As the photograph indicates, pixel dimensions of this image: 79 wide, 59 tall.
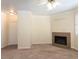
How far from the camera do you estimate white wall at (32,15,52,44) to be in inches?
386

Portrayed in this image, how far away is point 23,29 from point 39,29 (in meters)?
2.67

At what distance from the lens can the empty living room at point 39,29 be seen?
5.82 metres

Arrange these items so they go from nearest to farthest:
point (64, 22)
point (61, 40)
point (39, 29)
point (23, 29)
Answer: point (23, 29)
point (64, 22)
point (61, 40)
point (39, 29)

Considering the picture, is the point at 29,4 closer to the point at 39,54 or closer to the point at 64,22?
the point at 39,54

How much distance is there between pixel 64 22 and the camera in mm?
8031

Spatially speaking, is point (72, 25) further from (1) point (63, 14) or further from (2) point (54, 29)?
(2) point (54, 29)

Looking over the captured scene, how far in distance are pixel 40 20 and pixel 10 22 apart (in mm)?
2448

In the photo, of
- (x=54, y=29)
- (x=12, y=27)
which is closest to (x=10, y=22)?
(x=12, y=27)

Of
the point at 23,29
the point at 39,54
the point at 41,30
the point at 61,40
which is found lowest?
the point at 39,54

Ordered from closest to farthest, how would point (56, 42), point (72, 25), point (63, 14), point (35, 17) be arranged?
1. point (72, 25)
2. point (63, 14)
3. point (56, 42)
4. point (35, 17)

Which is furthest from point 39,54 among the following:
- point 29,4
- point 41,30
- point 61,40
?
point 41,30

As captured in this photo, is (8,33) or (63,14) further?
(8,33)

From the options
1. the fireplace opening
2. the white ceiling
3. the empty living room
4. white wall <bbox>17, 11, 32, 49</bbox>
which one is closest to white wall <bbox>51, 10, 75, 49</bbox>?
the empty living room

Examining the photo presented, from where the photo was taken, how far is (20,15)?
24.2 ft
